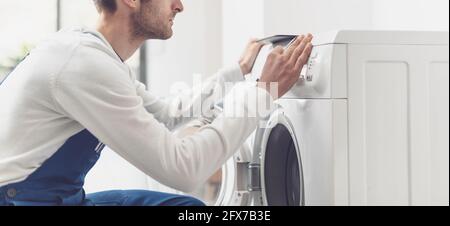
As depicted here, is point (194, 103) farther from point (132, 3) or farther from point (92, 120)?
point (92, 120)

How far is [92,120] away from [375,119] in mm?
552

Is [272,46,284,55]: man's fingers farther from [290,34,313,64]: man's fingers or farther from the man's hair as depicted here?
the man's hair

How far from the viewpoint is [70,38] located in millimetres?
1037

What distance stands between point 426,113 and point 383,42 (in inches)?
6.9

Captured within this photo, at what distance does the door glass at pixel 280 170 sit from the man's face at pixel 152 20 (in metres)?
0.39

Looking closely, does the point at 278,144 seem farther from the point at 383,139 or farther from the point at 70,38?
the point at 70,38

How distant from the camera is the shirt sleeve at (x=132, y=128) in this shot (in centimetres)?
98

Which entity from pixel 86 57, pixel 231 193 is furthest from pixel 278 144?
pixel 86 57

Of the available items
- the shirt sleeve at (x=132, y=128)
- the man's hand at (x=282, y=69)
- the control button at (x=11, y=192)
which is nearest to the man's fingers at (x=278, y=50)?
the man's hand at (x=282, y=69)

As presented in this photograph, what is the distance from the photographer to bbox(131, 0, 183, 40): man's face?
47.2 inches

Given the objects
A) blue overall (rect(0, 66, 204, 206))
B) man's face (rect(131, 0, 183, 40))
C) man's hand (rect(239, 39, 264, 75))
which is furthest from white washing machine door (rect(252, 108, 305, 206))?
blue overall (rect(0, 66, 204, 206))

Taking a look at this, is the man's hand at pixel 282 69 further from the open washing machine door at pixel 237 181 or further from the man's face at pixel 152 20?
the open washing machine door at pixel 237 181

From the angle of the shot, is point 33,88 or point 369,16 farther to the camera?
point 369,16

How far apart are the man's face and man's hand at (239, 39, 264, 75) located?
0.26m
